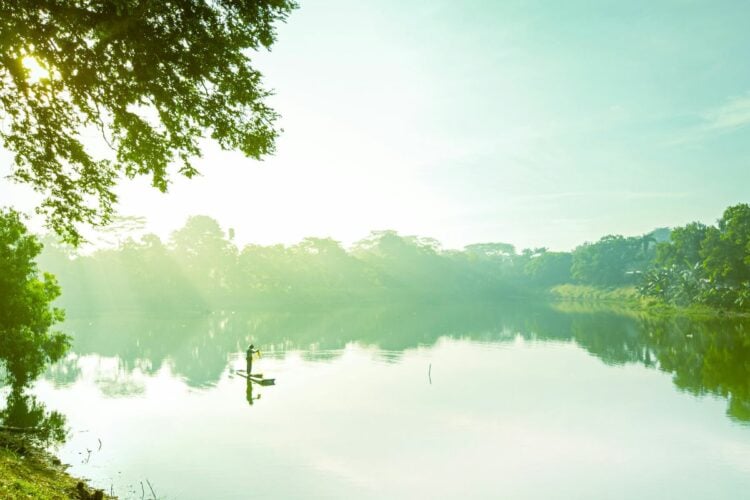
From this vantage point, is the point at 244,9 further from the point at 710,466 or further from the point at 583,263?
the point at 583,263

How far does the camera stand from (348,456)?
18656 millimetres

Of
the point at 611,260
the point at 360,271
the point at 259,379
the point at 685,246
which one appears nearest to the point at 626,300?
the point at 611,260

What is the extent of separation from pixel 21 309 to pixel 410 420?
17.7m

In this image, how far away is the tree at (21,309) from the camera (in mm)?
21578

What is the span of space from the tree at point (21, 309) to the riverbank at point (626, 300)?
77.7 metres

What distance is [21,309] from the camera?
72.5 feet

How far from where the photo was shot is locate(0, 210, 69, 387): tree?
21.6m

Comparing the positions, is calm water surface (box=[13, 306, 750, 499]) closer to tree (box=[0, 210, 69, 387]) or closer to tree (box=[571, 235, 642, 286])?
tree (box=[0, 210, 69, 387])

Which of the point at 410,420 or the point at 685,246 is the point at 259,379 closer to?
the point at 410,420

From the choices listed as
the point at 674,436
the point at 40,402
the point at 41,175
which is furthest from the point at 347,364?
the point at 41,175

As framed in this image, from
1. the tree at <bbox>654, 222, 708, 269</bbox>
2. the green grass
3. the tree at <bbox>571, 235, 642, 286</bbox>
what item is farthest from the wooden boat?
the tree at <bbox>571, 235, 642, 286</bbox>

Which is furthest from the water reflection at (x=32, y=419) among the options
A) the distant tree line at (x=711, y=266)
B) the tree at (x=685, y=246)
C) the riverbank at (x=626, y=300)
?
the tree at (x=685, y=246)

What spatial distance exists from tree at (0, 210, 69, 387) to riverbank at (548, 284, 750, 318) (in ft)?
255

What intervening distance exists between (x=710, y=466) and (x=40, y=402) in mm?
28744
